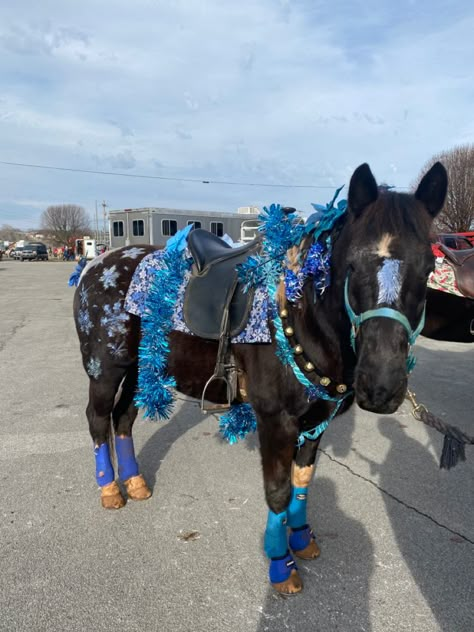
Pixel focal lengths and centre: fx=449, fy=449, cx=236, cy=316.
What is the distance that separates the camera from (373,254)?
172 cm

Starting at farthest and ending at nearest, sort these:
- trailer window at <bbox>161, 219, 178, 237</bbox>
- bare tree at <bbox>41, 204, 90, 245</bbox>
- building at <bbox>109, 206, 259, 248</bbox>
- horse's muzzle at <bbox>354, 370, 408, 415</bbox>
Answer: bare tree at <bbox>41, 204, 90, 245</bbox>
trailer window at <bbox>161, 219, 178, 237</bbox>
building at <bbox>109, 206, 259, 248</bbox>
horse's muzzle at <bbox>354, 370, 408, 415</bbox>

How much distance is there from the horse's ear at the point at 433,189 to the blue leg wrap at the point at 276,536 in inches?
66.9

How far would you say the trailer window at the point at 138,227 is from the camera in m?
23.1

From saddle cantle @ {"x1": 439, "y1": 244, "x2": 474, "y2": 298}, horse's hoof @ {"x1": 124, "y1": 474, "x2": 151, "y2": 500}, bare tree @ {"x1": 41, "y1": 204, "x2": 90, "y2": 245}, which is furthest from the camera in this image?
bare tree @ {"x1": 41, "y1": 204, "x2": 90, "y2": 245}

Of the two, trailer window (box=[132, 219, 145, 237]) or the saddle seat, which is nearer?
the saddle seat

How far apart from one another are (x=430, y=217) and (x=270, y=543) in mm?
1819

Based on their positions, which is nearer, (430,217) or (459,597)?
(430,217)

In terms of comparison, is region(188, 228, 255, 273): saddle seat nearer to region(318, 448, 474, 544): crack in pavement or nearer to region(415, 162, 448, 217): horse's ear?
region(415, 162, 448, 217): horse's ear

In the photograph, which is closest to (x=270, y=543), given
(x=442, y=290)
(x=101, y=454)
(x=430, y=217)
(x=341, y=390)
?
(x=341, y=390)

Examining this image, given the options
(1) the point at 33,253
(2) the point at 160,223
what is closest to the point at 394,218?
(2) the point at 160,223

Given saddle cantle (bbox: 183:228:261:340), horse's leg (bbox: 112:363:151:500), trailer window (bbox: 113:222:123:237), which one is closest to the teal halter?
saddle cantle (bbox: 183:228:261:340)

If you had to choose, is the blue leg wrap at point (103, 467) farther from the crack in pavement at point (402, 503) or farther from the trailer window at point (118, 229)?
the trailer window at point (118, 229)

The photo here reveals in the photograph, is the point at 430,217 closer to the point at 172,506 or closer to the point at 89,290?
the point at 89,290

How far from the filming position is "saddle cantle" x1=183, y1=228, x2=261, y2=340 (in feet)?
7.84
